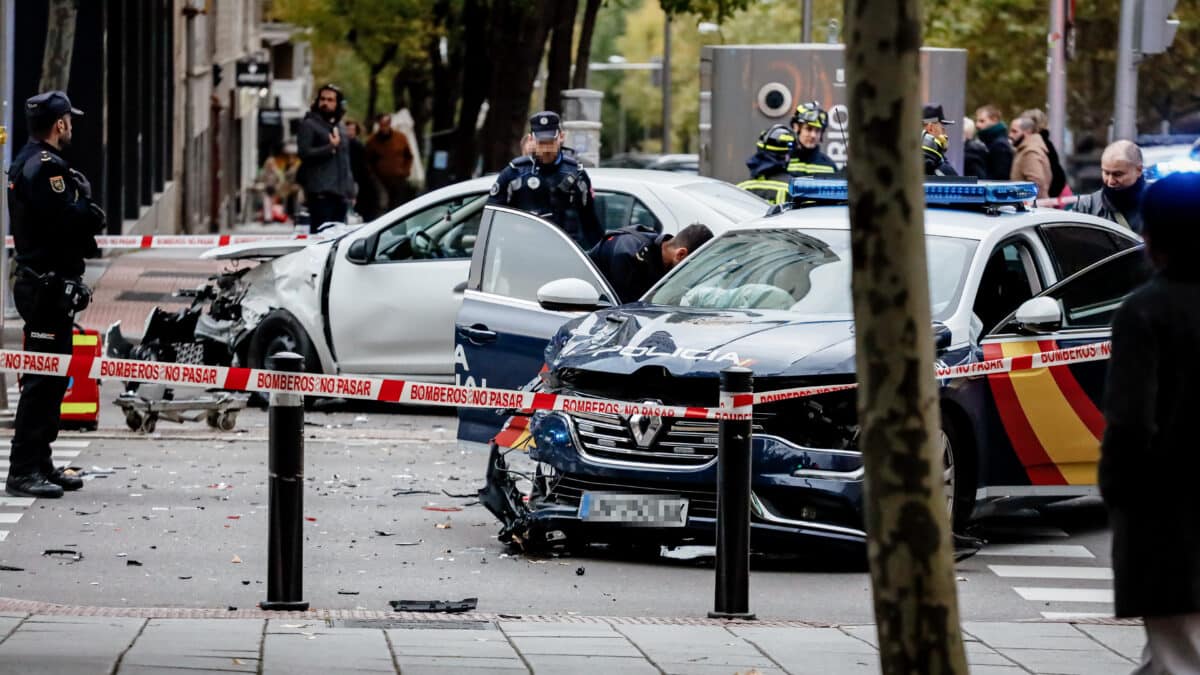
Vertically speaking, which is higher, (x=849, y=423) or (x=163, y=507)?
(x=849, y=423)

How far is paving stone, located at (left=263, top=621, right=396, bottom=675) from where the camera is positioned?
20.7ft

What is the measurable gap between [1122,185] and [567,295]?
4087mm

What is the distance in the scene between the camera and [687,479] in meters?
8.62

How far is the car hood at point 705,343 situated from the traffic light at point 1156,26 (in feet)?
29.2

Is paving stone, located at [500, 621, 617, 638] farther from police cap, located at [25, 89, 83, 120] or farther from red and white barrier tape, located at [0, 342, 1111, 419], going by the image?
police cap, located at [25, 89, 83, 120]

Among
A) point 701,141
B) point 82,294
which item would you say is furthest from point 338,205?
point 82,294

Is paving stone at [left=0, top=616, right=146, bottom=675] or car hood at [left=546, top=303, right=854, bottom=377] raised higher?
car hood at [left=546, top=303, right=854, bottom=377]

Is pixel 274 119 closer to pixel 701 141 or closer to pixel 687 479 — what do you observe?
pixel 701 141

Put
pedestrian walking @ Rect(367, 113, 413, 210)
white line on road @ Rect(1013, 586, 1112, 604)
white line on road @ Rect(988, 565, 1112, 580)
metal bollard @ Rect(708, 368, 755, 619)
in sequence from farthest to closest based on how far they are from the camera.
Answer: pedestrian walking @ Rect(367, 113, 413, 210) < white line on road @ Rect(988, 565, 1112, 580) < white line on road @ Rect(1013, 586, 1112, 604) < metal bollard @ Rect(708, 368, 755, 619)

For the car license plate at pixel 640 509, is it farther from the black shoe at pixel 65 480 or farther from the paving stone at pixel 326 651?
the black shoe at pixel 65 480

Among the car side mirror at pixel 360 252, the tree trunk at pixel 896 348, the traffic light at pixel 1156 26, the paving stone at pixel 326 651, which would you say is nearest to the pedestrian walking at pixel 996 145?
the traffic light at pixel 1156 26

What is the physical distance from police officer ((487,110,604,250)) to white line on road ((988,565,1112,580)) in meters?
3.76

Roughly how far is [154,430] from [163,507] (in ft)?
9.45

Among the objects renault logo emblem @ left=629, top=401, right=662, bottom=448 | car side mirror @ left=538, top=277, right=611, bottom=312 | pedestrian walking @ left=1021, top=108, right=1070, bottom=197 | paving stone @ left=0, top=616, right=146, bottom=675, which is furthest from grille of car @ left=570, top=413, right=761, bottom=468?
pedestrian walking @ left=1021, top=108, right=1070, bottom=197
